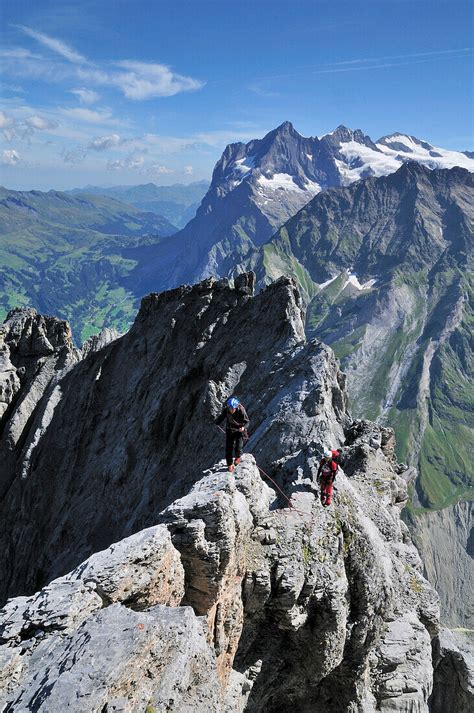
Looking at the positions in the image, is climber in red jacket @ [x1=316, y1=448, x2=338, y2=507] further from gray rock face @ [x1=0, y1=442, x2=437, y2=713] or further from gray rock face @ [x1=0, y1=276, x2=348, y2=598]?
gray rock face @ [x1=0, y1=276, x2=348, y2=598]

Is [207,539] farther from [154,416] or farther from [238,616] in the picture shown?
[154,416]

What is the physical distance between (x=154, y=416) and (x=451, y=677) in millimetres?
33597

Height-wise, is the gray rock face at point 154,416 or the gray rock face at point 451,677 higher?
the gray rock face at point 154,416

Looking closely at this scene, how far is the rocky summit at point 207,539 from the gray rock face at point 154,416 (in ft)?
0.72

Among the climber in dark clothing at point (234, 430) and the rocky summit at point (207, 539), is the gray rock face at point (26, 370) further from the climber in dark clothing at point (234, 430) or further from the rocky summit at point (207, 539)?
the climber in dark clothing at point (234, 430)

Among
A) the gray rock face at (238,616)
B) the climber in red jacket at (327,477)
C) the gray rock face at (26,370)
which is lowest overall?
the gray rock face at (238,616)

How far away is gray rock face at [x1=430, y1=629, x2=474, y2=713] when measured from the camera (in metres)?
38.7

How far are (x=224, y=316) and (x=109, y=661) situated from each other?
165 feet

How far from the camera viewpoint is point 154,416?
56.3 m

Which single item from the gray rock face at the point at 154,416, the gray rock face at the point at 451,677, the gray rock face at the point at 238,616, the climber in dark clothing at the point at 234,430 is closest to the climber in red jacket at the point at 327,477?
the gray rock face at the point at 238,616

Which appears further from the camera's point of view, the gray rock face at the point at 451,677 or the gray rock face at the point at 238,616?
the gray rock face at the point at 451,677

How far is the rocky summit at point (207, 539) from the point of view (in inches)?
670

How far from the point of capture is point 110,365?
236 feet

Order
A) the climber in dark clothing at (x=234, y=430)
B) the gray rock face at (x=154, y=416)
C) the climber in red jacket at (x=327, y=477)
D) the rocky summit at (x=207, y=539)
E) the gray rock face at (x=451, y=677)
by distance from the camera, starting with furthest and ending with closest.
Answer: the gray rock face at (x=154, y=416) < the gray rock face at (x=451, y=677) < the climber in red jacket at (x=327, y=477) < the climber in dark clothing at (x=234, y=430) < the rocky summit at (x=207, y=539)
